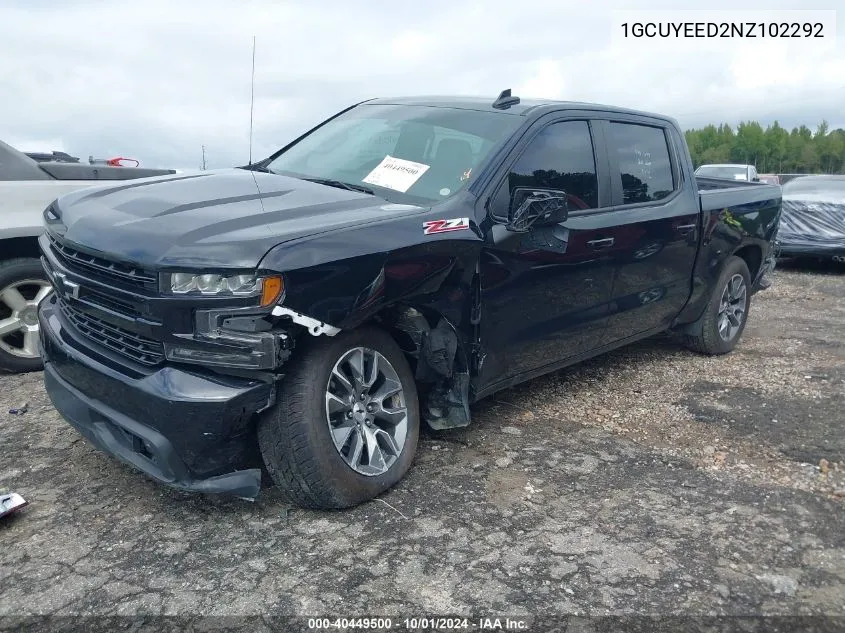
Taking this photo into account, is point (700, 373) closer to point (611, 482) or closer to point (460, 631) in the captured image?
point (611, 482)

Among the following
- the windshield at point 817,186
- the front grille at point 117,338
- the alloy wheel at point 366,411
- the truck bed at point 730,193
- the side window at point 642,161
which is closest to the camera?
the front grille at point 117,338

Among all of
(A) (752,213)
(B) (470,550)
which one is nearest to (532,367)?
(B) (470,550)

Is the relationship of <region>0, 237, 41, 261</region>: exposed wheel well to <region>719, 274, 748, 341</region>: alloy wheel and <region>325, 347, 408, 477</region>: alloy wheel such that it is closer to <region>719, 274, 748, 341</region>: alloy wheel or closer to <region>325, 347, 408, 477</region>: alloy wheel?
<region>325, 347, 408, 477</region>: alloy wheel

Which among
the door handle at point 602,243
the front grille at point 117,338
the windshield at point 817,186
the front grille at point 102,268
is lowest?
the front grille at point 117,338

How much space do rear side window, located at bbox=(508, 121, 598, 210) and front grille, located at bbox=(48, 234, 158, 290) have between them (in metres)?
1.78

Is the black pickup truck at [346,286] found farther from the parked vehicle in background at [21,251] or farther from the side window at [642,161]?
the parked vehicle in background at [21,251]

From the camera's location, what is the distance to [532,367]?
13.7 ft

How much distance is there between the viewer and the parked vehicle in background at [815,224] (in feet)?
34.8

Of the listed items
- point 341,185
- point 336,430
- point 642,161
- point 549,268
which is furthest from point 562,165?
point 336,430

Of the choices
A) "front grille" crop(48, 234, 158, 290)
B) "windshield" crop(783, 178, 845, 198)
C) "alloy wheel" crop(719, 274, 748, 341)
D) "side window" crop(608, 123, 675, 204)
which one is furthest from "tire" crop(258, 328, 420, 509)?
"windshield" crop(783, 178, 845, 198)

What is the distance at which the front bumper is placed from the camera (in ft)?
9.34

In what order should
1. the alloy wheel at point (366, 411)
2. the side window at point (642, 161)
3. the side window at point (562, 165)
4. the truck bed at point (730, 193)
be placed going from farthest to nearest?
the truck bed at point (730, 193), the side window at point (642, 161), the side window at point (562, 165), the alloy wheel at point (366, 411)

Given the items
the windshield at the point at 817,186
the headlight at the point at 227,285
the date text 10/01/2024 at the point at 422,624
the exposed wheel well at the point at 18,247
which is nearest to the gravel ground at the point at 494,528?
the date text 10/01/2024 at the point at 422,624

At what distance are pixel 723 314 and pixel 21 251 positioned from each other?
196 inches
